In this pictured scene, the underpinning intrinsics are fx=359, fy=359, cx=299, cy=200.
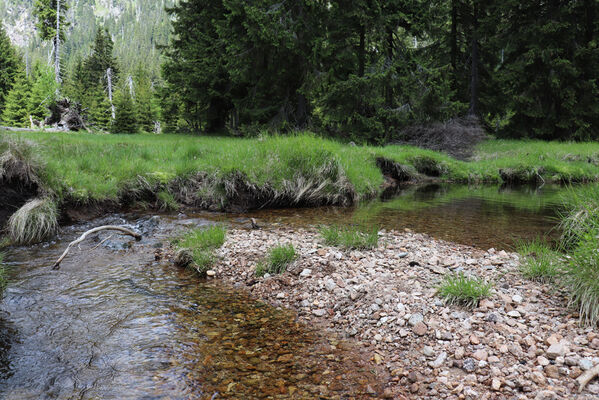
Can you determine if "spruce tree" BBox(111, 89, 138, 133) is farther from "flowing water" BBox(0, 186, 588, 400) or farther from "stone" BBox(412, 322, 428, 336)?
"stone" BBox(412, 322, 428, 336)

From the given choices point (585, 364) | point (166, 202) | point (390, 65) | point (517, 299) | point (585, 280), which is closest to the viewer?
point (585, 364)

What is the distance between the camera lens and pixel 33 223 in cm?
668

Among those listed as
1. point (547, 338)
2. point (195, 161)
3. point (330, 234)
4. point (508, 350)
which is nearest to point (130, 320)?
point (330, 234)

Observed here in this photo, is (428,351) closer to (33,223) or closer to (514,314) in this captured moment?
(514,314)

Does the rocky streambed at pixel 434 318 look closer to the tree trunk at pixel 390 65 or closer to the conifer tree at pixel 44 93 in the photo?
the tree trunk at pixel 390 65

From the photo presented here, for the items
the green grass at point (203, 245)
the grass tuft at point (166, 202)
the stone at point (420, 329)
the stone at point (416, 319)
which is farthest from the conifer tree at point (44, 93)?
the stone at point (420, 329)

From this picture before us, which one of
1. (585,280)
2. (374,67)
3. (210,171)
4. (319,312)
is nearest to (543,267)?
(585,280)

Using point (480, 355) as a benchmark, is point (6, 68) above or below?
above

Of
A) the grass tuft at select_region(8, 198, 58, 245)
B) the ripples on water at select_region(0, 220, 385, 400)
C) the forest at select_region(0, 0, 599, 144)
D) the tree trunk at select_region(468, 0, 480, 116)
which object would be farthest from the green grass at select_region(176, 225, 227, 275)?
the tree trunk at select_region(468, 0, 480, 116)

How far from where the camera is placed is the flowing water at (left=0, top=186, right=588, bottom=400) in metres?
2.94

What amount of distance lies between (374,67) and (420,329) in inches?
740

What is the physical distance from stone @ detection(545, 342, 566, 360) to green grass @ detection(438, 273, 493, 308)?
→ 0.84 m

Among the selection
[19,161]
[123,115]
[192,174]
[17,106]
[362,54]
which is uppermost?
[362,54]

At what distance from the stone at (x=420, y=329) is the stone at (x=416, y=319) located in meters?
0.03
